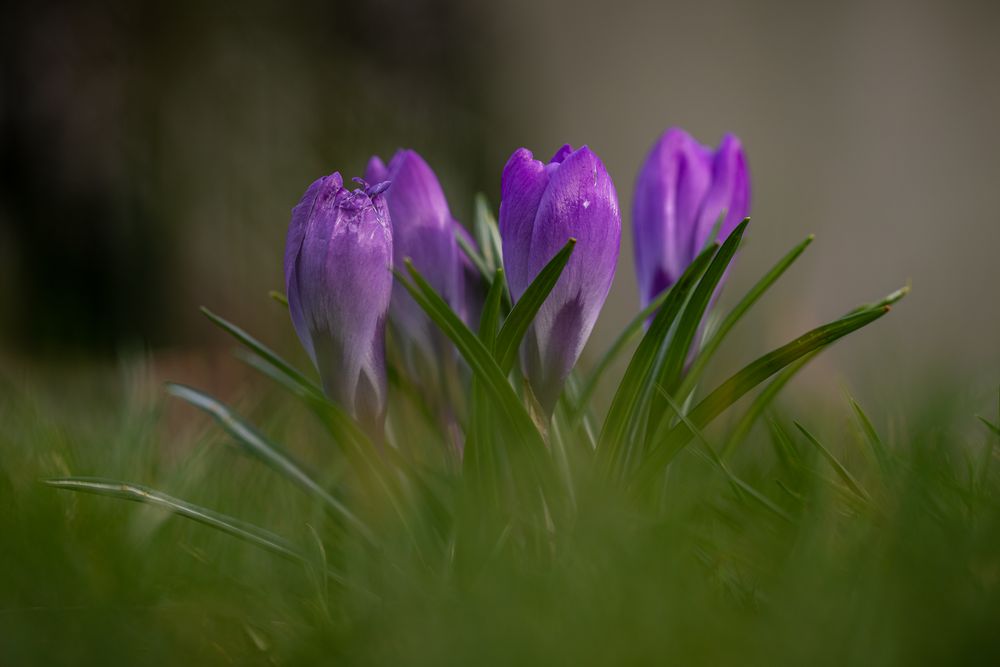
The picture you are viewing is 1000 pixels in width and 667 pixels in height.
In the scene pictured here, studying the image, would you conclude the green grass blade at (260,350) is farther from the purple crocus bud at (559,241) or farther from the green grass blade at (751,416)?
the green grass blade at (751,416)

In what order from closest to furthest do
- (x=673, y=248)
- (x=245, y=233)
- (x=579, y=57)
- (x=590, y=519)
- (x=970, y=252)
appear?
(x=590, y=519) < (x=673, y=248) < (x=970, y=252) < (x=245, y=233) < (x=579, y=57)

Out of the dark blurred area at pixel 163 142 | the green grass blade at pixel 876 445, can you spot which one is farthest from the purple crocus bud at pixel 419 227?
the dark blurred area at pixel 163 142

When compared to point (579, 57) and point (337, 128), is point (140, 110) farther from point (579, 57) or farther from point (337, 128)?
point (579, 57)

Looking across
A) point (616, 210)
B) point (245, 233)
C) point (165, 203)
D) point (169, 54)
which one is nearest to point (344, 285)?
point (616, 210)

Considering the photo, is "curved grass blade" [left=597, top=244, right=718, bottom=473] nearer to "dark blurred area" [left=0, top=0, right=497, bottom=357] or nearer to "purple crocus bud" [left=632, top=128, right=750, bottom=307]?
"purple crocus bud" [left=632, top=128, right=750, bottom=307]

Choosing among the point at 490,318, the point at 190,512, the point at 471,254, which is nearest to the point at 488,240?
the point at 471,254

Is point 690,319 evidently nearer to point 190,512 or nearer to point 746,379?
point 746,379

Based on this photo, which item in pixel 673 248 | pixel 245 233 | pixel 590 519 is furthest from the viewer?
pixel 245 233
